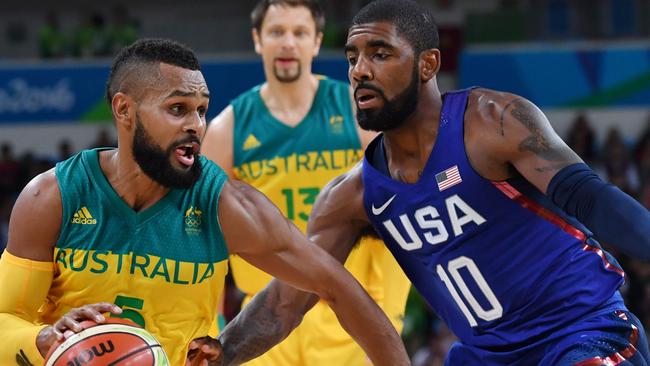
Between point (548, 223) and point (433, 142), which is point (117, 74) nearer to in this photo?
point (433, 142)

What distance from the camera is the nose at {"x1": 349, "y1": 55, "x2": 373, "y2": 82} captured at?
416 centimetres

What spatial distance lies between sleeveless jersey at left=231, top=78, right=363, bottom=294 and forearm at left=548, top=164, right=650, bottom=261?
2.31 metres

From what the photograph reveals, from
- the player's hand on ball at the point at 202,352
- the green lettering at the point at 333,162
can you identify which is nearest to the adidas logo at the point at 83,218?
the player's hand on ball at the point at 202,352

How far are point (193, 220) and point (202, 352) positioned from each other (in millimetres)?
495

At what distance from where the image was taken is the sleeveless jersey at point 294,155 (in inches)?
232

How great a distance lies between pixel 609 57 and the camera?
1450 centimetres

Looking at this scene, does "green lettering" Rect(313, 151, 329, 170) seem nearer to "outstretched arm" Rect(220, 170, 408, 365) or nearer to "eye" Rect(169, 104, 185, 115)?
"outstretched arm" Rect(220, 170, 408, 365)

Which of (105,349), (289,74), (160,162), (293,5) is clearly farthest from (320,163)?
(105,349)

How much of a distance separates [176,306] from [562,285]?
56.5 inches

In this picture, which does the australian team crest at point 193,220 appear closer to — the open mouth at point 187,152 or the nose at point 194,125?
the open mouth at point 187,152

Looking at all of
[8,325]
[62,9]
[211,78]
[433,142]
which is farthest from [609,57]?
[8,325]

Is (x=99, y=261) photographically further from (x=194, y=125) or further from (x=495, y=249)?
(x=495, y=249)

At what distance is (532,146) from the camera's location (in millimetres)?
3861

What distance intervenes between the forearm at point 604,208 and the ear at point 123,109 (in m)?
1.54
